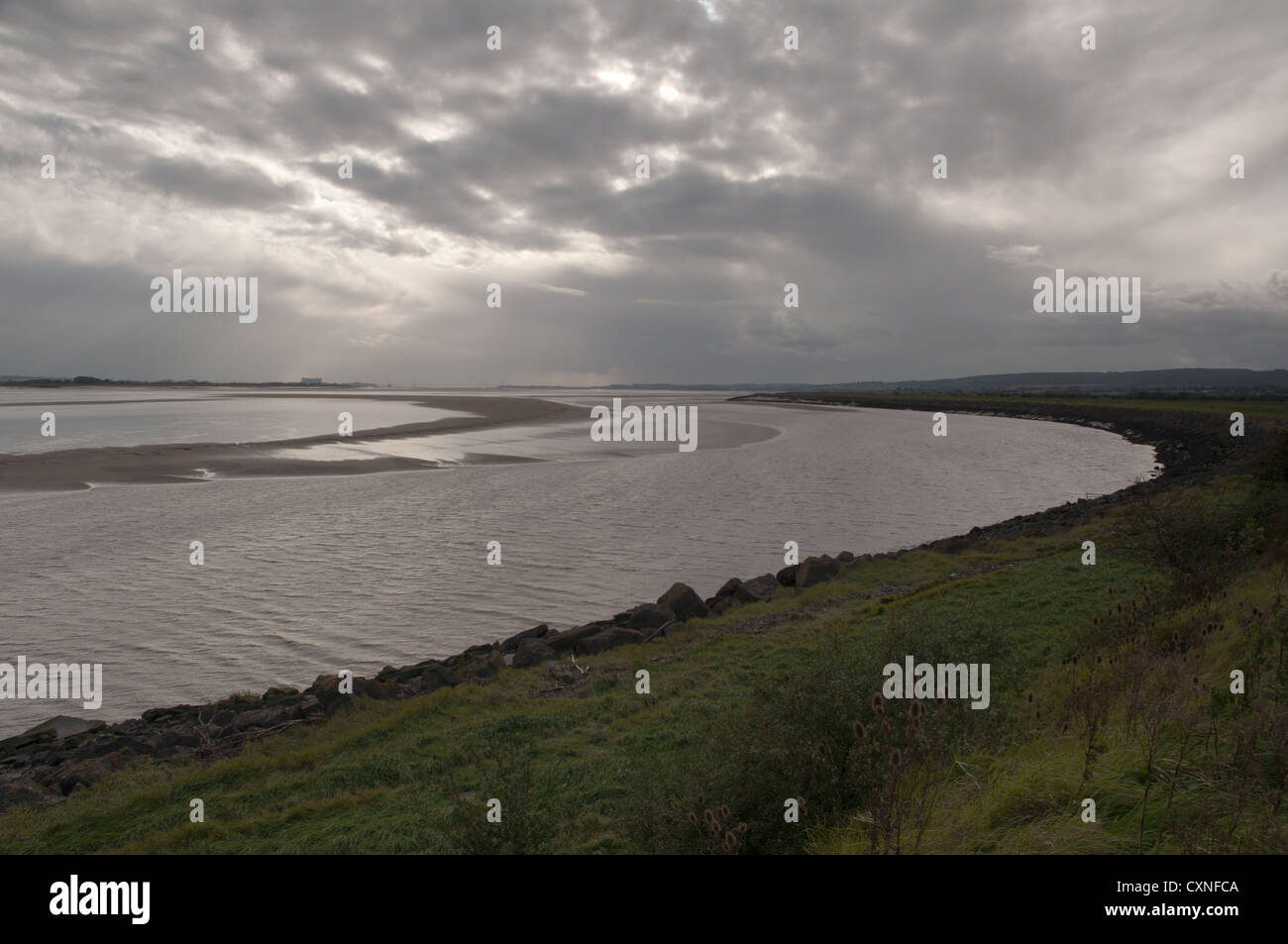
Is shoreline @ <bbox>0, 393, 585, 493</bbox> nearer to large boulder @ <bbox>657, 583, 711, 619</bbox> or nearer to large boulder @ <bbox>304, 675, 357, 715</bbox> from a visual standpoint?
large boulder @ <bbox>657, 583, 711, 619</bbox>

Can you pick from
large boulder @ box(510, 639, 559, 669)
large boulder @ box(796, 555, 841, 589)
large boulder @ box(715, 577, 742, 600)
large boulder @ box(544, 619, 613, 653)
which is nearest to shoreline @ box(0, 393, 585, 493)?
large boulder @ box(715, 577, 742, 600)

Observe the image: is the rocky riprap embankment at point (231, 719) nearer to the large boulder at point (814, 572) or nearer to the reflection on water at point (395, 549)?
the reflection on water at point (395, 549)

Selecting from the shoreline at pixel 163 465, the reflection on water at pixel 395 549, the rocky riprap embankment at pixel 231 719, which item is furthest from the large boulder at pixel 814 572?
the shoreline at pixel 163 465

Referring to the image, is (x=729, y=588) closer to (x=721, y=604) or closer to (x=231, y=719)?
(x=721, y=604)

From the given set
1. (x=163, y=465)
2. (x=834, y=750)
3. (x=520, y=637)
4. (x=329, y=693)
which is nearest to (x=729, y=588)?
(x=520, y=637)
